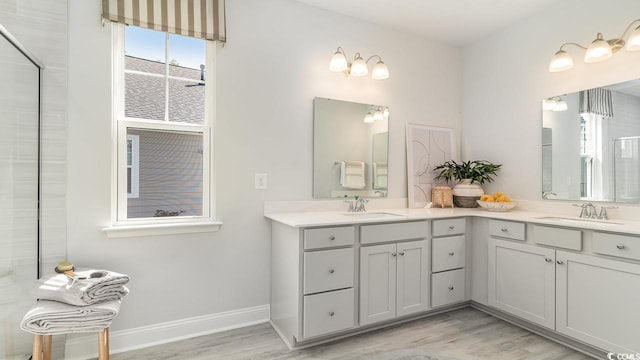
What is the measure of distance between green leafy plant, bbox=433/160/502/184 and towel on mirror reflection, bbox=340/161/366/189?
0.94 meters

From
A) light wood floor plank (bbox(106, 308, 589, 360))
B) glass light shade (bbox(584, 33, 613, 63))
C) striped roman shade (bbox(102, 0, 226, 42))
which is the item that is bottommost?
light wood floor plank (bbox(106, 308, 589, 360))

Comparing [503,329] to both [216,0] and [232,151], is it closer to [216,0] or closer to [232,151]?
[232,151]

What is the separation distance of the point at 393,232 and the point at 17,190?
2.29 meters

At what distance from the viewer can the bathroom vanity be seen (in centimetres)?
201

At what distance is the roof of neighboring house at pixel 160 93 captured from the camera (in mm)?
2203

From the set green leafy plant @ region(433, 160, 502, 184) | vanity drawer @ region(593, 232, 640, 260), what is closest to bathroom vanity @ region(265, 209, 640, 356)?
vanity drawer @ region(593, 232, 640, 260)

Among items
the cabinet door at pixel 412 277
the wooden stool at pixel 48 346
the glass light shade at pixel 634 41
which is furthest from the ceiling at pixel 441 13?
the wooden stool at pixel 48 346

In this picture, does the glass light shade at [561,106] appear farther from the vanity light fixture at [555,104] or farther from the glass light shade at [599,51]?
the glass light shade at [599,51]

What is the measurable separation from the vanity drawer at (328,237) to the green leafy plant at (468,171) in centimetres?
159

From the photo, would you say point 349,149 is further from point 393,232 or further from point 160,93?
point 160,93

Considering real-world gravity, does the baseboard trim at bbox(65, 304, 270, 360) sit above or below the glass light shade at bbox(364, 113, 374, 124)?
below

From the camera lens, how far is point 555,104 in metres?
2.78

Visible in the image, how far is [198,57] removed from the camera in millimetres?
2393

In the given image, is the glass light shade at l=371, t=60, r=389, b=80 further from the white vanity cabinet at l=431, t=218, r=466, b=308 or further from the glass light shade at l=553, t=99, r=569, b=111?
the glass light shade at l=553, t=99, r=569, b=111
